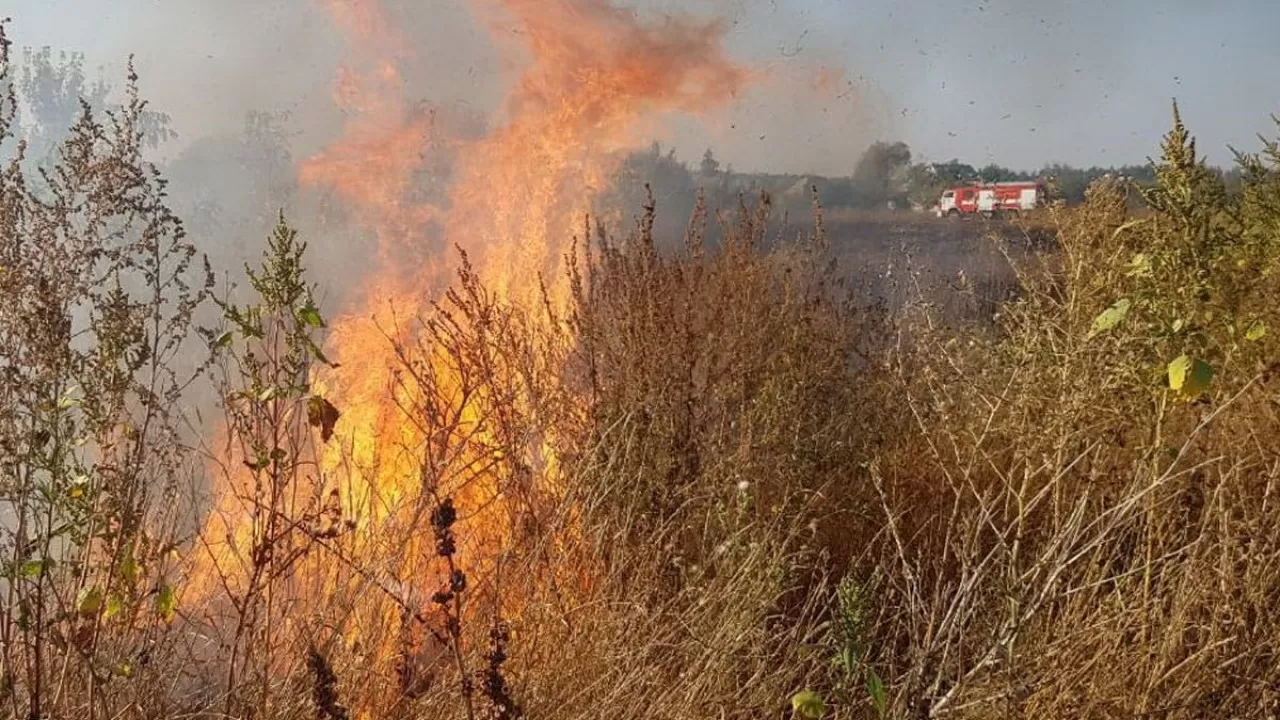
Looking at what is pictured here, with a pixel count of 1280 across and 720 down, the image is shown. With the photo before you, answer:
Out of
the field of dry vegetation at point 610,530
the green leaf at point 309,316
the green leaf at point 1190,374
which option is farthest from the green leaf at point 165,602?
the green leaf at point 1190,374

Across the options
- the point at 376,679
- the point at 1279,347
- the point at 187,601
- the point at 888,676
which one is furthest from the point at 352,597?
the point at 1279,347

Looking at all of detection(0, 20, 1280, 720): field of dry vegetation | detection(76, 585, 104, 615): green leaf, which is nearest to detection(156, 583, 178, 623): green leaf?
detection(0, 20, 1280, 720): field of dry vegetation

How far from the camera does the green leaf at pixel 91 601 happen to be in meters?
2.42

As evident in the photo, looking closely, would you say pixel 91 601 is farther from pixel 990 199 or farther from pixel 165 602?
pixel 990 199

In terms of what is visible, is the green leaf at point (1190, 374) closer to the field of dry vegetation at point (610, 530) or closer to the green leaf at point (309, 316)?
the field of dry vegetation at point (610, 530)

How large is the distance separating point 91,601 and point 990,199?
10.2 m

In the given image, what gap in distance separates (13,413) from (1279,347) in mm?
4883

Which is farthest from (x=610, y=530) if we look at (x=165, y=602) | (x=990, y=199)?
(x=990, y=199)

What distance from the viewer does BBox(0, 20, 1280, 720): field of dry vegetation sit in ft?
8.06

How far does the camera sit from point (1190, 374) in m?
2.23

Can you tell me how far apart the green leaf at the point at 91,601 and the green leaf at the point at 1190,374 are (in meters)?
2.79

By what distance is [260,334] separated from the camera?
226 centimetres

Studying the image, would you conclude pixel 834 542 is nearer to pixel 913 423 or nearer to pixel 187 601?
pixel 913 423

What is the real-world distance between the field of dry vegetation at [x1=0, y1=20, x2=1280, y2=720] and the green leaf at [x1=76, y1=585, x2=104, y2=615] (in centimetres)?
2
